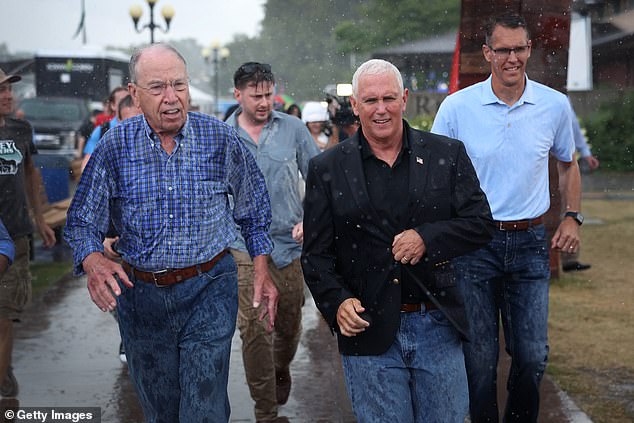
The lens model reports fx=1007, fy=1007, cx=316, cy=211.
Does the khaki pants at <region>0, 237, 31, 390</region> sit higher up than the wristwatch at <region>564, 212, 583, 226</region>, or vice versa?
the wristwatch at <region>564, 212, 583, 226</region>

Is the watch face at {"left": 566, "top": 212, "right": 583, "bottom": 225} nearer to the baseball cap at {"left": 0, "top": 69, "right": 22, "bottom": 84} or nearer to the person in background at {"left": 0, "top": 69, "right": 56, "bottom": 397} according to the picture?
the person in background at {"left": 0, "top": 69, "right": 56, "bottom": 397}

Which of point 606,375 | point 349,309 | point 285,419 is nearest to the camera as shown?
point 349,309

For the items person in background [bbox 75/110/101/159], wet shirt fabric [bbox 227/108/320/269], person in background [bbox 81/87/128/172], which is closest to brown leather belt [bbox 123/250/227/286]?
wet shirt fabric [bbox 227/108/320/269]

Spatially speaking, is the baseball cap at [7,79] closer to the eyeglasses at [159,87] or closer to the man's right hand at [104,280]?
the eyeglasses at [159,87]

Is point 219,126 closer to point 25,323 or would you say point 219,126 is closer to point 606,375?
point 606,375

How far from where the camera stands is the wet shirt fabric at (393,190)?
12.5ft

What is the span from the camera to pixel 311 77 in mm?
87125

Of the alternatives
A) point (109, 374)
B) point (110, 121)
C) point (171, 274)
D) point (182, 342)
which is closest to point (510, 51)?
point (171, 274)

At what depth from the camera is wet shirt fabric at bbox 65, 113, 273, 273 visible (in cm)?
421

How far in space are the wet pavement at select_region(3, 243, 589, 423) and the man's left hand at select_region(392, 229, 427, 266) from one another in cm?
253

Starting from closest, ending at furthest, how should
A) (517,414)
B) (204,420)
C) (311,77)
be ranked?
(204,420), (517,414), (311,77)

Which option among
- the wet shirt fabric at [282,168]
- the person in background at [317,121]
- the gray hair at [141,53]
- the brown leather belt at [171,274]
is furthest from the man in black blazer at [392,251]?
the person in background at [317,121]

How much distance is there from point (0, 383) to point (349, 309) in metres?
3.25

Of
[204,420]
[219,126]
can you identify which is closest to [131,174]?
[219,126]
